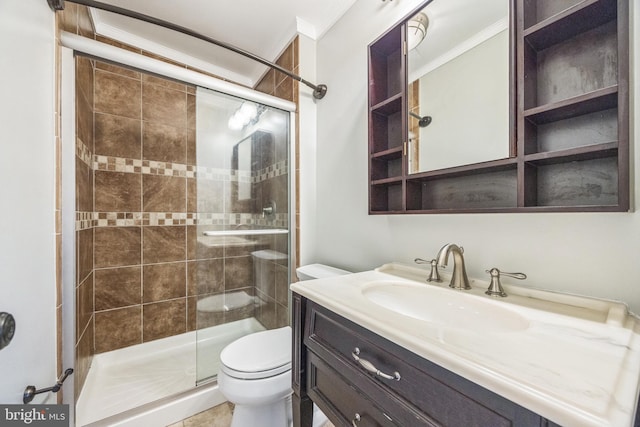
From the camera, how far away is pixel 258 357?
1188 mm

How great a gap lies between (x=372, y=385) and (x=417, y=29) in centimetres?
132

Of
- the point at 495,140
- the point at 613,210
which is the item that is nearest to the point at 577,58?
the point at 495,140

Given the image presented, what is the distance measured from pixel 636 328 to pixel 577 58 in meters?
0.71

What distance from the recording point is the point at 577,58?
2.28ft

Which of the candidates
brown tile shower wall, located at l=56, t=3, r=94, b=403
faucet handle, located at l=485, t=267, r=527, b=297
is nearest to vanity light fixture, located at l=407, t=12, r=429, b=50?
faucet handle, located at l=485, t=267, r=527, b=297

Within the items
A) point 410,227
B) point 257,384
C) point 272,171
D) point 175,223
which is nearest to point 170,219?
point 175,223

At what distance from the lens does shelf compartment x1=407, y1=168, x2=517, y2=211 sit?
84 cm

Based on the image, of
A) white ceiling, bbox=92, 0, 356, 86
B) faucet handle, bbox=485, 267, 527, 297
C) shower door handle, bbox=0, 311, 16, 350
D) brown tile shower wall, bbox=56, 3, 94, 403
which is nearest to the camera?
shower door handle, bbox=0, 311, 16, 350

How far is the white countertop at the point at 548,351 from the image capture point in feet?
1.07

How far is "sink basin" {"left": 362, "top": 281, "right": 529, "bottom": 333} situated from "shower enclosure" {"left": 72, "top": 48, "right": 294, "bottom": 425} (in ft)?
3.20

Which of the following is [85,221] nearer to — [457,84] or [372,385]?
[372,385]

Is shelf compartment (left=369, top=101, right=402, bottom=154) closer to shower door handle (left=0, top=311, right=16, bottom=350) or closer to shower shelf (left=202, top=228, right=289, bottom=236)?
shower shelf (left=202, top=228, right=289, bottom=236)

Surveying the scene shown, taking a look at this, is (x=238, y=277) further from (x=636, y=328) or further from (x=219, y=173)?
(x=636, y=328)

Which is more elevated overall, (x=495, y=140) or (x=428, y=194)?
→ (x=495, y=140)
